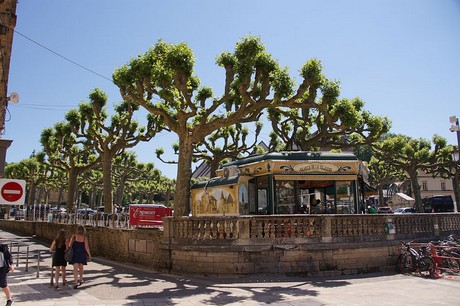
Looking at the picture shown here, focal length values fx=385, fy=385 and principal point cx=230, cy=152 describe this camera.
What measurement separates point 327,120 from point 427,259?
8400mm

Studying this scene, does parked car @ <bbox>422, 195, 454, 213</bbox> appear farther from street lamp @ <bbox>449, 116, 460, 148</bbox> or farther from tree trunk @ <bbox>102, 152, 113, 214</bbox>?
tree trunk @ <bbox>102, 152, 113, 214</bbox>

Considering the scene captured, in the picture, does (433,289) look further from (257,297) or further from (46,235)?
(46,235)

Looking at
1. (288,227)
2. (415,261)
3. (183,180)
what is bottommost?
(415,261)

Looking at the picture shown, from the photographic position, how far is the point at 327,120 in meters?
18.7

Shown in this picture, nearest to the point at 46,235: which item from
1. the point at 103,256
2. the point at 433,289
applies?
the point at 103,256

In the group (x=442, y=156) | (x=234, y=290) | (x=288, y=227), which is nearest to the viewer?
(x=234, y=290)

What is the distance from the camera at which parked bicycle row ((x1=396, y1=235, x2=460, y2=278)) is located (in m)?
12.1

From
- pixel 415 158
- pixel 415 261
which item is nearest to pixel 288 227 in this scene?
pixel 415 261

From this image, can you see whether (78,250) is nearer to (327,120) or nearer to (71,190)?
(327,120)

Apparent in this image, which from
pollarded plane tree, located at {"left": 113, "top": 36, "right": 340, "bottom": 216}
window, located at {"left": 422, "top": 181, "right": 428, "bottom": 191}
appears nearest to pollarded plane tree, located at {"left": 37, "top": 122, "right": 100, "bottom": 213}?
pollarded plane tree, located at {"left": 113, "top": 36, "right": 340, "bottom": 216}

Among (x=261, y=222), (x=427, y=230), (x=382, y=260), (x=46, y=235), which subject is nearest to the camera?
(x=261, y=222)

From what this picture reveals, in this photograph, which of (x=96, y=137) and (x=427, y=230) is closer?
(x=427, y=230)

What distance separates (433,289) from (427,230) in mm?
5457

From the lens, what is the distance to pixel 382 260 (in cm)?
1291
